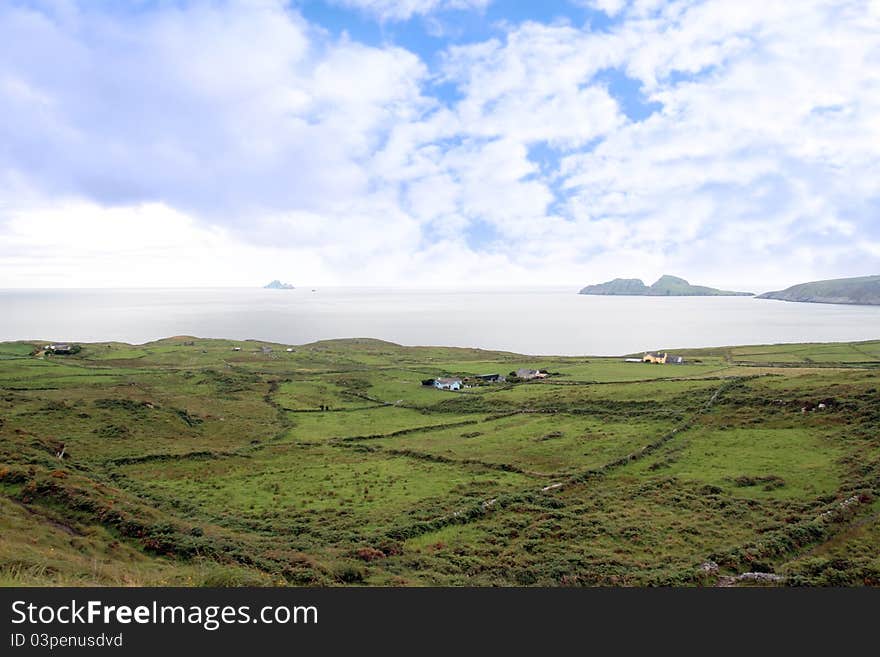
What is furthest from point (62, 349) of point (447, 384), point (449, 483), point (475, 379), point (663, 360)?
point (663, 360)

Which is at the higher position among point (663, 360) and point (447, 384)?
point (663, 360)

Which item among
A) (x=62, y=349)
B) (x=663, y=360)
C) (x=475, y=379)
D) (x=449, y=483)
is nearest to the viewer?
(x=449, y=483)

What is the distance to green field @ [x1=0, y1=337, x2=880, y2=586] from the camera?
1845cm

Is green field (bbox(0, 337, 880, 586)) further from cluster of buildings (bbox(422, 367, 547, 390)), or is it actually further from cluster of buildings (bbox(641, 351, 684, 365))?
cluster of buildings (bbox(641, 351, 684, 365))

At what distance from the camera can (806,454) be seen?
3344 centimetres

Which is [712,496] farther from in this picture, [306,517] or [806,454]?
[306,517]

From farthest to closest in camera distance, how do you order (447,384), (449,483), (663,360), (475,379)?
1. (663,360)
2. (475,379)
3. (447,384)
4. (449,483)

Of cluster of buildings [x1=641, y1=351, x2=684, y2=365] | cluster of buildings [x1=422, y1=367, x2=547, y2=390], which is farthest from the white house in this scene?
cluster of buildings [x1=641, y1=351, x2=684, y2=365]

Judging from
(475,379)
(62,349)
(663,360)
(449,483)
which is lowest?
(449,483)

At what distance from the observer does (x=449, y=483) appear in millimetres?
32250

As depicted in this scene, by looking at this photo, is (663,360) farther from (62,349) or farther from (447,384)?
(62,349)

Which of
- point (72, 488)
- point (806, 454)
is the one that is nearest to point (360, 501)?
point (72, 488)

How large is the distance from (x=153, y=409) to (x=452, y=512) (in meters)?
42.2

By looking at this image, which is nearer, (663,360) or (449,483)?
(449,483)
